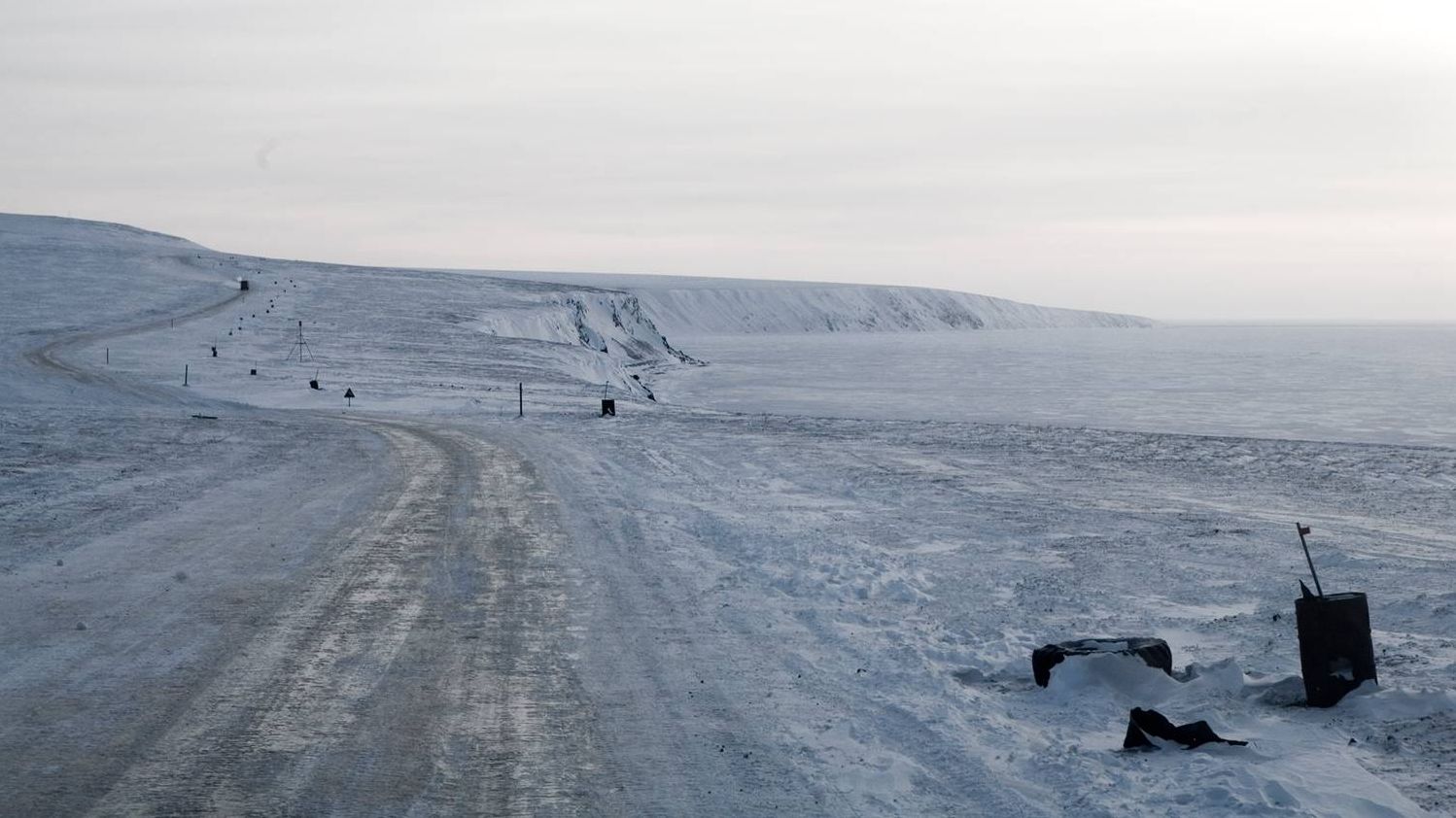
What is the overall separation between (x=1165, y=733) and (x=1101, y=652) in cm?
157

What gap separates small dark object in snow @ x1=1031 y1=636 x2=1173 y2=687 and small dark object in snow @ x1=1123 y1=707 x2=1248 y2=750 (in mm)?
1381

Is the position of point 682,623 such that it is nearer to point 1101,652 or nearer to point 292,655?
point 292,655

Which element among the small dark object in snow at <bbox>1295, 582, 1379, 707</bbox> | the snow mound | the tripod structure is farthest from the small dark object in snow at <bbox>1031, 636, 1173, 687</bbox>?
the snow mound

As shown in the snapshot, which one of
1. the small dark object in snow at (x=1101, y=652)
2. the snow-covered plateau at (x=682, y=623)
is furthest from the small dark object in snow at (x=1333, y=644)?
the small dark object in snow at (x=1101, y=652)

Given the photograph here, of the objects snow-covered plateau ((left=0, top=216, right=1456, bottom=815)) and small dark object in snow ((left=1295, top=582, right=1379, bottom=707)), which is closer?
snow-covered plateau ((left=0, top=216, right=1456, bottom=815))

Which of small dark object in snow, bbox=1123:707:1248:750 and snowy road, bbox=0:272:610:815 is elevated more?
small dark object in snow, bbox=1123:707:1248:750

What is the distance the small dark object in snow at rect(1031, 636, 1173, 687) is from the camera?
8.74 m

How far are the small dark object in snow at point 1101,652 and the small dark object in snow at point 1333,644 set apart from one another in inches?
38.3

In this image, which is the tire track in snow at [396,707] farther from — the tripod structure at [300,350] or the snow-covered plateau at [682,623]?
the tripod structure at [300,350]

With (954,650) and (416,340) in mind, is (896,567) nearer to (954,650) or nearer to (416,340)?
(954,650)

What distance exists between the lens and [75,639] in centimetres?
945

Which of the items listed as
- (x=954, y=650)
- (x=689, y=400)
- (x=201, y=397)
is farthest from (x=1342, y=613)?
(x=689, y=400)

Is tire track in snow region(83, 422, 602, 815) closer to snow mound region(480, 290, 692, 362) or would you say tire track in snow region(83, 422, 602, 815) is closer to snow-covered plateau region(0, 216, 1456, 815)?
snow-covered plateau region(0, 216, 1456, 815)

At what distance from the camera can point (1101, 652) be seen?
8.79 meters
